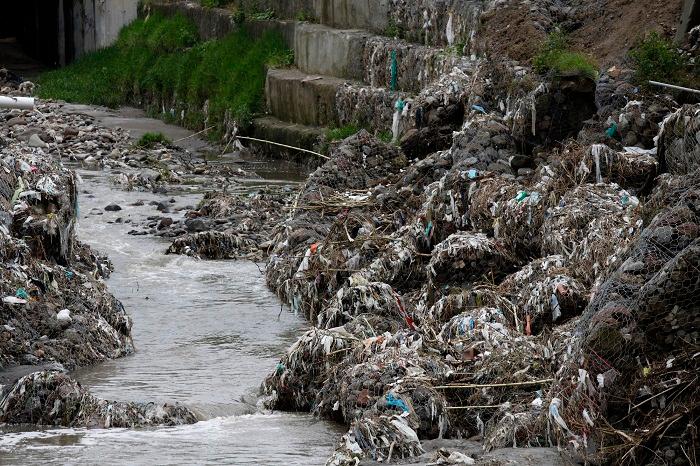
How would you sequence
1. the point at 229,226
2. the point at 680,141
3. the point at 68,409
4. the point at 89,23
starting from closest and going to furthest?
the point at 68,409 < the point at 680,141 < the point at 229,226 < the point at 89,23

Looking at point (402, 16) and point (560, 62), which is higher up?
point (560, 62)

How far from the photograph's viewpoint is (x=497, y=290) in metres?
7.60

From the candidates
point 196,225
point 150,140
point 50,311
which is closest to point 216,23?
point 150,140

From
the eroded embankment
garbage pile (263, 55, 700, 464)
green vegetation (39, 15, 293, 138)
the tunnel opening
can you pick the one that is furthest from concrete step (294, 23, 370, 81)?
the tunnel opening

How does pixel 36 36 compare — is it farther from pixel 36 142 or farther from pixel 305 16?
pixel 36 142

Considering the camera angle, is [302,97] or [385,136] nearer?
[385,136]

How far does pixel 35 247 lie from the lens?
8359 mm

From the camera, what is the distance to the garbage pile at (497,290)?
16.3 feet

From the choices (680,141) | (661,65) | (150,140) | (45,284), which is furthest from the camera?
(150,140)

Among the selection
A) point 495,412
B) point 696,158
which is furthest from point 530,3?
point 495,412

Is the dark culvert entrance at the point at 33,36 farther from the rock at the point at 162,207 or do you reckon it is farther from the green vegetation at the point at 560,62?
the green vegetation at the point at 560,62

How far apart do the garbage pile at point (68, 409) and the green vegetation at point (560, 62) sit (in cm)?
463

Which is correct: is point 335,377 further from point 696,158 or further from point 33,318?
point 696,158

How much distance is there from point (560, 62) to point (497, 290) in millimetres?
3009
